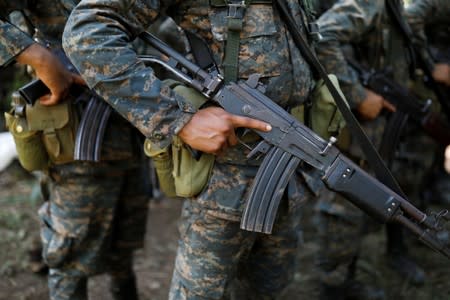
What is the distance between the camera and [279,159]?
1920mm

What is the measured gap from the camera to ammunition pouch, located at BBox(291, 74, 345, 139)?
2.22 meters

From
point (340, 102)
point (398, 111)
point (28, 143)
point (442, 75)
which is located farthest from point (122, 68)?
point (442, 75)

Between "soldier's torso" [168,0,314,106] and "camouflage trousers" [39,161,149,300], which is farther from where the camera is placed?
"camouflage trousers" [39,161,149,300]

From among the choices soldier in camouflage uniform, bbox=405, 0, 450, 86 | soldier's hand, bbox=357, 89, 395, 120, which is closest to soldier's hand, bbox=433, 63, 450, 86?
soldier in camouflage uniform, bbox=405, 0, 450, 86

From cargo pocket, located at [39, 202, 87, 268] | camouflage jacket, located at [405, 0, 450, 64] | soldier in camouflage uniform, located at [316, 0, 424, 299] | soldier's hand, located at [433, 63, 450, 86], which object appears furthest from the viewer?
soldier's hand, located at [433, 63, 450, 86]

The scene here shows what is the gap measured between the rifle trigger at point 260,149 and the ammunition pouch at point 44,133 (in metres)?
0.96

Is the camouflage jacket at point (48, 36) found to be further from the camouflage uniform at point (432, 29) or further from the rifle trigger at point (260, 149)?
the camouflage uniform at point (432, 29)

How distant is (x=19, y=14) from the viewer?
8.70ft

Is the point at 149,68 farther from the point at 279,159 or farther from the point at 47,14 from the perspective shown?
the point at 47,14

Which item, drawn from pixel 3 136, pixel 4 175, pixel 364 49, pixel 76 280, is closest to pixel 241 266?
pixel 76 280

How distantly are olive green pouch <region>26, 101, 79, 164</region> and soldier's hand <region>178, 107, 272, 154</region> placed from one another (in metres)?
0.85

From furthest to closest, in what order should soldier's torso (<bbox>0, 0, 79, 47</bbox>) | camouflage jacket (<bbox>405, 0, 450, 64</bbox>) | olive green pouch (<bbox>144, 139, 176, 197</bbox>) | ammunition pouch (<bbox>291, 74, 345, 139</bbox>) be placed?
camouflage jacket (<bbox>405, 0, 450, 64</bbox>), soldier's torso (<bbox>0, 0, 79, 47</bbox>), ammunition pouch (<bbox>291, 74, 345, 139</bbox>), olive green pouch (<bbox>144, 139, 176, 197</bbox>)

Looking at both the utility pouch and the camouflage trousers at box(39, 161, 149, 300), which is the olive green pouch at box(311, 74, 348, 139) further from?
the camouflage trousers at box(39, 161, 149, 300)

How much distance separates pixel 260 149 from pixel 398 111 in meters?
1.46
